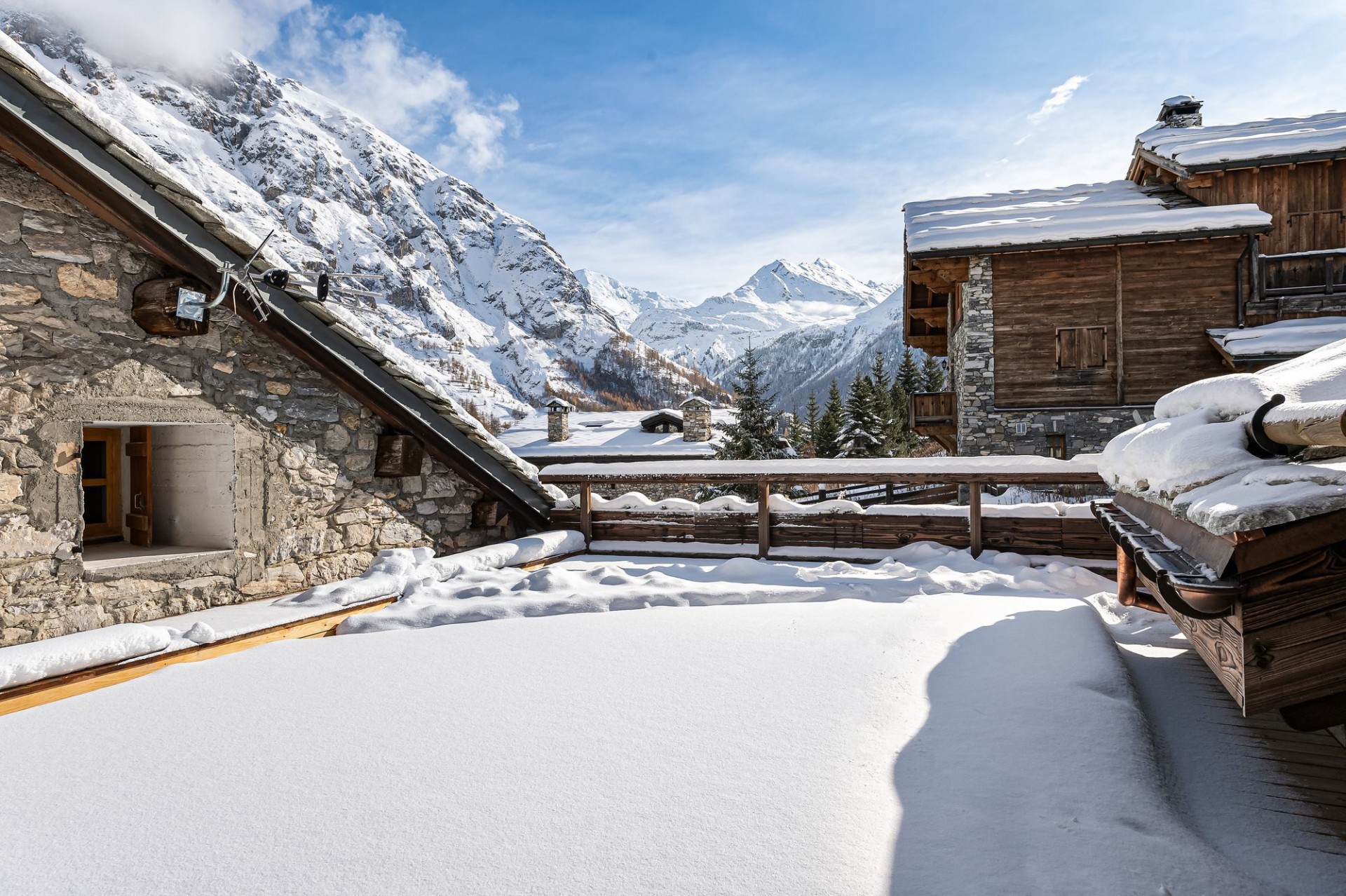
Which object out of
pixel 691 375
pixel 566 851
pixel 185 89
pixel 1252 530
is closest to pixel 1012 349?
pixel 1252 530

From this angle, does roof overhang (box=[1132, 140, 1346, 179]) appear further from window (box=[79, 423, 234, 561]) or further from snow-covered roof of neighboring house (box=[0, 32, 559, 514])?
window (box=[79, 423, 234, 561])

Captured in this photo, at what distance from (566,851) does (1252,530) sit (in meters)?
2.13

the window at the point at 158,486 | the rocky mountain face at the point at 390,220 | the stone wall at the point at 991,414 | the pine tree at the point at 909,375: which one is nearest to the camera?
the window at the point at 158,486

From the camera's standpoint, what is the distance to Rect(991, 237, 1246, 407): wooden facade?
1419cm

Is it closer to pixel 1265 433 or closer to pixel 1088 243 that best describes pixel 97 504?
pixel 1265 433

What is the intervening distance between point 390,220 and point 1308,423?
157189mm

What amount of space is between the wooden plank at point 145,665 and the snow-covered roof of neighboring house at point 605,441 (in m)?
15.8

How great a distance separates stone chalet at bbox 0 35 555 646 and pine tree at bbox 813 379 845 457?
867 inches

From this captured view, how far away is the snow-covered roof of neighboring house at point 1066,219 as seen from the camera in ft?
44.7

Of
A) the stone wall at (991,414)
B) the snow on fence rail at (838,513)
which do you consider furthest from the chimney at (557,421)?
the snow on fence rail at (838,513)

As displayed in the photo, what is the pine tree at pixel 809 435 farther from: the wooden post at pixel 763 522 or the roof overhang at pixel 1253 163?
the wooden post at pixel 763 522

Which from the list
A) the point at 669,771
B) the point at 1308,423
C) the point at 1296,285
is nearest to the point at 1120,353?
the point at 1296,285

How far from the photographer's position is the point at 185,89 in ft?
375

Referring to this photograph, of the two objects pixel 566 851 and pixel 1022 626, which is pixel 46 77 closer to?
pixel 566 851
